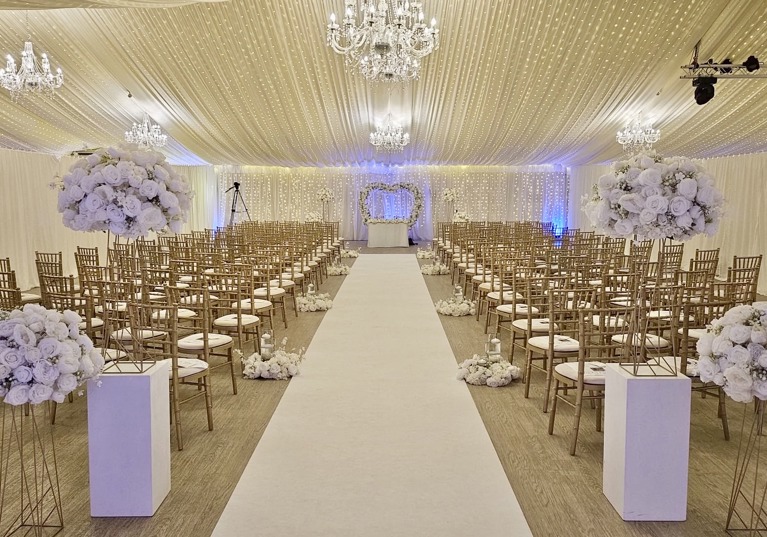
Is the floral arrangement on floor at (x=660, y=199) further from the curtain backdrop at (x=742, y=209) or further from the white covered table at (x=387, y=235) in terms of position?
the white covered table at (x=387, y=235)

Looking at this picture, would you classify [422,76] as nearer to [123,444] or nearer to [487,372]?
[487,372]

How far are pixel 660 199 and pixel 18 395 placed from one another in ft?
10.3

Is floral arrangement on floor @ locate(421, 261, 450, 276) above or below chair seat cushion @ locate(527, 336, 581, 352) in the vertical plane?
below

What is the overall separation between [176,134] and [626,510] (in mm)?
16183

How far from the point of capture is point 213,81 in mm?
13953

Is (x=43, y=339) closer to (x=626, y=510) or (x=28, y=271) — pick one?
(x=626, y=510)

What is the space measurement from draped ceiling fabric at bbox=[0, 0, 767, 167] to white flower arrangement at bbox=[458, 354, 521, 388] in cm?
446

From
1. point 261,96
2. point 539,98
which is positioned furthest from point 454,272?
point 261,96

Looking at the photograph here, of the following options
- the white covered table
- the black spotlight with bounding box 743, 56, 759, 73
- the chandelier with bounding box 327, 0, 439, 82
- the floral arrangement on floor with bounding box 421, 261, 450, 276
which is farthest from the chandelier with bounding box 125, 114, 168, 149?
the black spotlight with bounding box 743, 56, 759, 73

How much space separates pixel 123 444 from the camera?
140 inches

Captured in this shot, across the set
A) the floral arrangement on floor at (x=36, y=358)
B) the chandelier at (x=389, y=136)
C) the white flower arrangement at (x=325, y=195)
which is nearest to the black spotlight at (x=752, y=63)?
the chandelier at (x=389, y=136)

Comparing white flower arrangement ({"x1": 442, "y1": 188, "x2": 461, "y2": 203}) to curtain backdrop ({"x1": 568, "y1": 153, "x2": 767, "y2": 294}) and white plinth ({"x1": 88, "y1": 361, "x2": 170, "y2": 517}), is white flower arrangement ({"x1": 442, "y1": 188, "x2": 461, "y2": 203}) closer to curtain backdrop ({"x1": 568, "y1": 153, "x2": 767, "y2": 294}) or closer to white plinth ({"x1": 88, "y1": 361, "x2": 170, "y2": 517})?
curtain backdrop ({"x1": 568, "y1": 153, "x2": 767, "y2": 294})

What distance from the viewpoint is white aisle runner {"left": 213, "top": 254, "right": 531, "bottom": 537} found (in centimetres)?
351

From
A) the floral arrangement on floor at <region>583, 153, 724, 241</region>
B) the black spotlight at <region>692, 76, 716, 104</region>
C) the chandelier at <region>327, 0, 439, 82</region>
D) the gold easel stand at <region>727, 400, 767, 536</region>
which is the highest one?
the chandelier at <region>327, 0, 439, 82</region>
